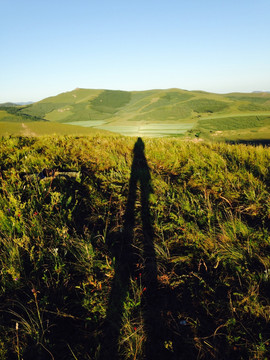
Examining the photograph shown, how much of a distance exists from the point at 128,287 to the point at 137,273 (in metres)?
0.21

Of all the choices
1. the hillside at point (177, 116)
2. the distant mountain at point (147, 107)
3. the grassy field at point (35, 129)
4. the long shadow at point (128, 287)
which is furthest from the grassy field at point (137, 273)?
the distant mountain at point (147, 107)

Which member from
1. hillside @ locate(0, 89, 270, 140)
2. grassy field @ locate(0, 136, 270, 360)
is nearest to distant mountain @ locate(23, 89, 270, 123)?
hillside @ locate(0, 89, 270, 140)

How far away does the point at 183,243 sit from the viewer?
212 centimetres

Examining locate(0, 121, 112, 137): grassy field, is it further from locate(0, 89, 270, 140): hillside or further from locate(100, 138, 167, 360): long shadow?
locate(100, 138, 167, 360): long shadow

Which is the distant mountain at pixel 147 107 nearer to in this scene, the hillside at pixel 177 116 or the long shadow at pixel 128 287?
the hillside at pixel 177 116

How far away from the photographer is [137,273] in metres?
1.80

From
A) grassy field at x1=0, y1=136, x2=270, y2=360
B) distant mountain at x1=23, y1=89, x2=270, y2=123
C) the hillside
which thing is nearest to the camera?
grassy field at x1=0, y1=136, x2=270, y2=360

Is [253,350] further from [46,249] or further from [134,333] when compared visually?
[46,249]

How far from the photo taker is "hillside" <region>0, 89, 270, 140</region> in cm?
1560

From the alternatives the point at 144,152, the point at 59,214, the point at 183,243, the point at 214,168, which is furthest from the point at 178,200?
the point at 144,152

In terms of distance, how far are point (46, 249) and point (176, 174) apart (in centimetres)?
295

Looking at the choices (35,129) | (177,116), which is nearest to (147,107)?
(177,116)

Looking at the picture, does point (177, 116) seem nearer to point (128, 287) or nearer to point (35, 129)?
point (35, 129)

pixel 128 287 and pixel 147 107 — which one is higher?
pixel 147 107
